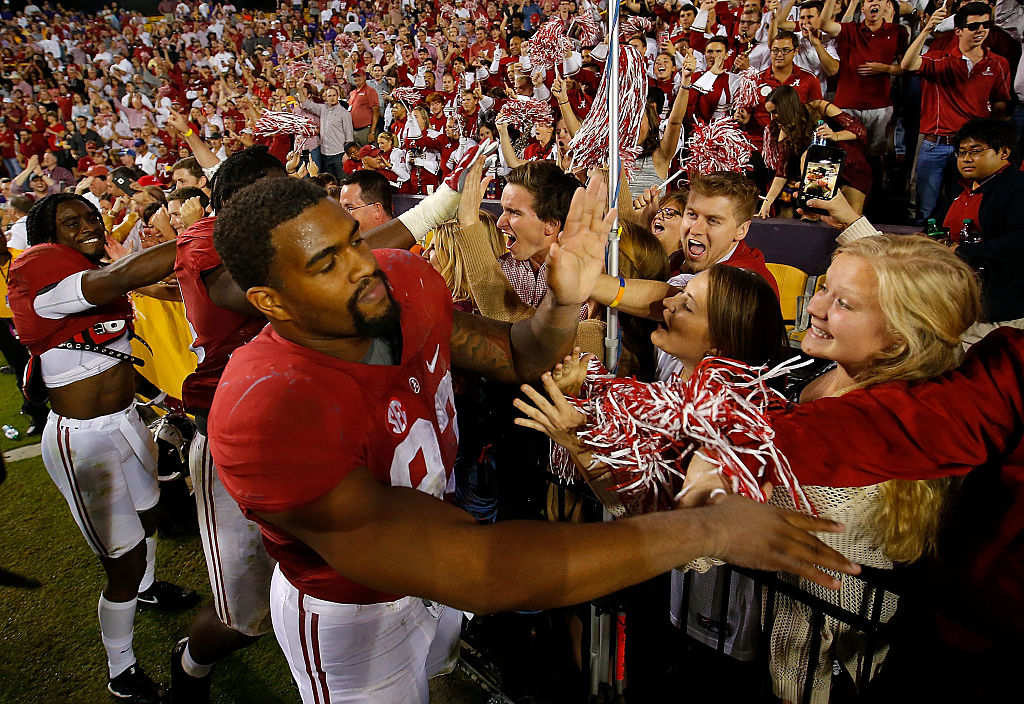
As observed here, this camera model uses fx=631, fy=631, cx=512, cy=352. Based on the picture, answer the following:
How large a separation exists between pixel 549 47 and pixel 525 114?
4.50 ft

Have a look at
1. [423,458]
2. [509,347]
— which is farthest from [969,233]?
[423,458]

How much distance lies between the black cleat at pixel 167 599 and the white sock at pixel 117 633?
0.60 meters

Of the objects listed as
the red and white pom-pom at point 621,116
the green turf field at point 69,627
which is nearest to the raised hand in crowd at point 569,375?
the red and white pom-pom at point 621,116

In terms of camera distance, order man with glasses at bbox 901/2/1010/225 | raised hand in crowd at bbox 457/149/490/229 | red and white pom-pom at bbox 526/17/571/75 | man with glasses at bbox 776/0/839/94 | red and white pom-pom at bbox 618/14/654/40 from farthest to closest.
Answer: red and white pom-pom at bbox 526/17/571/75 < red and white pom-pom at bbox 618/14/654/40 < man with glasses at bbox 776/0/839/94 < man with glasses at bbox 901/2/1010/225 < raised hand in crowd at bbox 457/149/490/229

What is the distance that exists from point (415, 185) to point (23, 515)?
709 cm

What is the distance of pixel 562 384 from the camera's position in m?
2.06

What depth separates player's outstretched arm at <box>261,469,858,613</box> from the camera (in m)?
1.18

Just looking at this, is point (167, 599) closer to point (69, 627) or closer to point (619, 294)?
point (69, 627)

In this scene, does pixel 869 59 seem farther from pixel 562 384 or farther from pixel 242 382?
pixel 242 382

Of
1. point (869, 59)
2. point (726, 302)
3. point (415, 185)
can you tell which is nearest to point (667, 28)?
point (869, 59)

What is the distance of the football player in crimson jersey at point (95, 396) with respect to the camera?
112 inches

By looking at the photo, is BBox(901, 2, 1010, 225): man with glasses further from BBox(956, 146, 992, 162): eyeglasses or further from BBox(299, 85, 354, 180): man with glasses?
BBox(299, 85, 354, 180): man with glasses

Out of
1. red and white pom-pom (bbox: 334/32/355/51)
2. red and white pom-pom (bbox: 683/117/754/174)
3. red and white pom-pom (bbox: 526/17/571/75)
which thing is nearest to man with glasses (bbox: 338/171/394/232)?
red and white pom-pom (bbox: 683/117/754/174)

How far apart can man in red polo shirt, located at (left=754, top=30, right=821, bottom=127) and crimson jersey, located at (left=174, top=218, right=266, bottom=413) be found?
19.0ft
